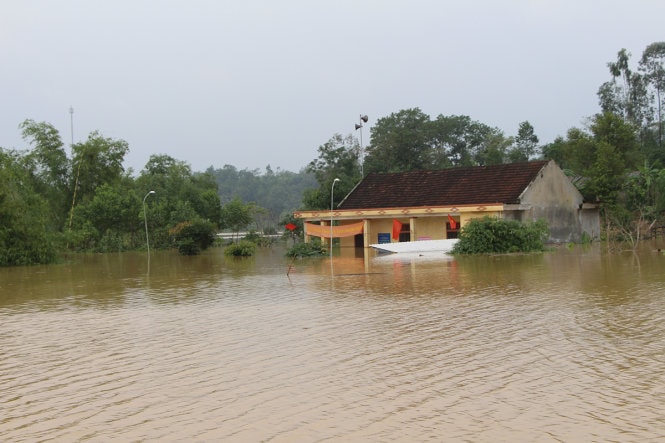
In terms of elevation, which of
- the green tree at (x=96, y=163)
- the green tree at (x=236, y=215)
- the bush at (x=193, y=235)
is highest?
the green tree at (x=96, y=163)

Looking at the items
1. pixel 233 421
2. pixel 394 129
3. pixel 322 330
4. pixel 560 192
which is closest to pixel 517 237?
pixel 560 192

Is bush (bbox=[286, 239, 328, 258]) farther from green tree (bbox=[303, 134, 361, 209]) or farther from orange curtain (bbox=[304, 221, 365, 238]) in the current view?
green tree (bbox=[303, 134, 361, 209])

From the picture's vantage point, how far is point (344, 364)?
391 inches

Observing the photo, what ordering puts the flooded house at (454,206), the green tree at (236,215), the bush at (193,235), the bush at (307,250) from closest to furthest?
1. the bush at (307,250)
2. the flooded house at (454,206)
3. the bush at (193,235)
4. the green tree at (236,215)

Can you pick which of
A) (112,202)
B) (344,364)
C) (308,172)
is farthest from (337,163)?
(344,364)

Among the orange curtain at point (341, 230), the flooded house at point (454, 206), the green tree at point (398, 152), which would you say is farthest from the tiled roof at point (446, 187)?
the green tree at point (398, 152)

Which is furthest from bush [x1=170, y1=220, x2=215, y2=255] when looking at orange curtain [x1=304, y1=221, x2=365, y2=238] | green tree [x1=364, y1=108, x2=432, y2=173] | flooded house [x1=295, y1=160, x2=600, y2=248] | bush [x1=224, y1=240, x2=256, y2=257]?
green tree [x1=364, y1=108, x2=432, y2=173]

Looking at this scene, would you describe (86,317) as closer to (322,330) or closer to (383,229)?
(322,330)

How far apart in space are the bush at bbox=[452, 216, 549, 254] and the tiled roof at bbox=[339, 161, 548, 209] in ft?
11.5

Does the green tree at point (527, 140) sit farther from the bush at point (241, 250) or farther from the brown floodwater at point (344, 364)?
the brown floodwater at point (344, 364)

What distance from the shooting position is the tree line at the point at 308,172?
125 feet

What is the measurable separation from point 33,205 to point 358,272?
19.4 m

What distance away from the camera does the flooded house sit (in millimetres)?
37531

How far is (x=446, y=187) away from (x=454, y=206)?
4658 millimetres
